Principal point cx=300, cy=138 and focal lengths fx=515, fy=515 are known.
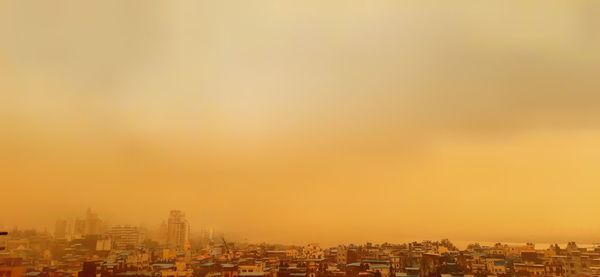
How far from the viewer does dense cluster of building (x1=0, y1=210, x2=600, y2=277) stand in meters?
5.10

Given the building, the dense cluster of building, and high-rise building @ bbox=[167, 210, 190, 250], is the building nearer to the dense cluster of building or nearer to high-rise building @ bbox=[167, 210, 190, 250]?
the dense cluster of building

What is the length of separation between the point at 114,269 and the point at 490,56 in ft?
14.2

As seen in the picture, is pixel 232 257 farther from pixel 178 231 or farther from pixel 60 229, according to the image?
pixel 60 229

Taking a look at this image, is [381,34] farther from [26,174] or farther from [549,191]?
[26,174]

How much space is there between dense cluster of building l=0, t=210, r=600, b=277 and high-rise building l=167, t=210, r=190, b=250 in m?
0.01

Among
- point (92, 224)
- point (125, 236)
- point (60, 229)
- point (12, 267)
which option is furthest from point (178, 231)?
point (12, 267)

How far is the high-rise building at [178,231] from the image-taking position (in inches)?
214

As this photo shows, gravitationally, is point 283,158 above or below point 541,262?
above

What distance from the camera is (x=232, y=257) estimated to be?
548cm

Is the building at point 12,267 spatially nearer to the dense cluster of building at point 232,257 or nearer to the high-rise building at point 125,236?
the dense cluster of building at point 232,257

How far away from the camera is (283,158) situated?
555 cm

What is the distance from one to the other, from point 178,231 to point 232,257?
639 millimetres

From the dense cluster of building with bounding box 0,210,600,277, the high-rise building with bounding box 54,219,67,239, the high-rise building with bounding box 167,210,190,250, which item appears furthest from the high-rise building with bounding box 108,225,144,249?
the high-rise building with bounding box 54,219,67,239

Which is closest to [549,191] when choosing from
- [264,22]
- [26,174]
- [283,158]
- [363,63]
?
[363,63]
